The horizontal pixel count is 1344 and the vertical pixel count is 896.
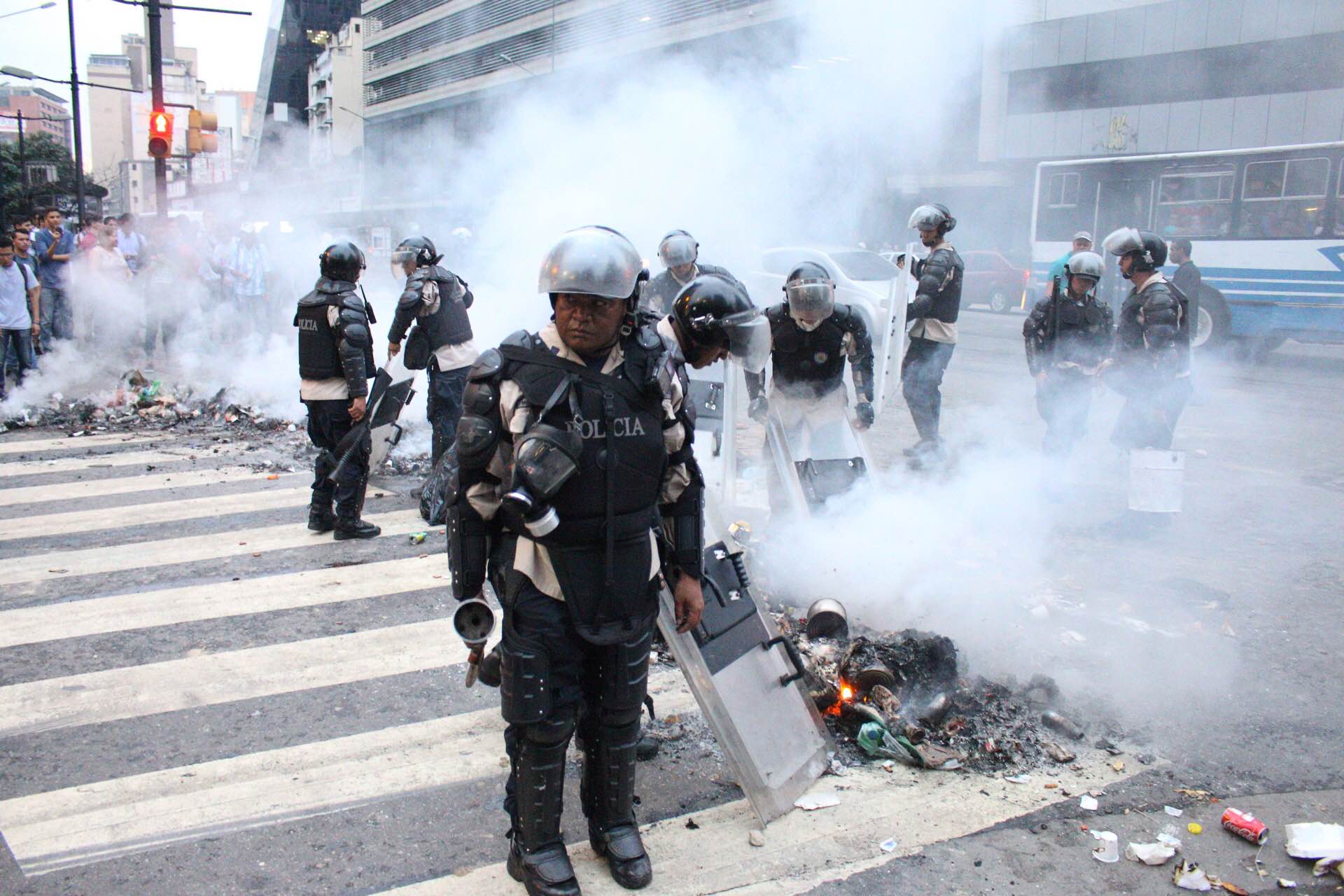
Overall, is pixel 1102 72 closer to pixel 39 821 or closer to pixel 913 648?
pixel 913 648

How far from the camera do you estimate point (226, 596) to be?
495 cm

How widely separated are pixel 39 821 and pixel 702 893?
6.32 feet

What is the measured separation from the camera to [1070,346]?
6.90m

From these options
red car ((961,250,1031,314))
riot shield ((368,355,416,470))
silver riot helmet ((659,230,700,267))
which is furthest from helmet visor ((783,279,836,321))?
red car ((961,250,1031,314))

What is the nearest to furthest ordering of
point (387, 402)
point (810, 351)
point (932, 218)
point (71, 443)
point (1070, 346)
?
point (810, 351), point (387, 402), point (1070, 346), point (932, 218), point (71, 443)

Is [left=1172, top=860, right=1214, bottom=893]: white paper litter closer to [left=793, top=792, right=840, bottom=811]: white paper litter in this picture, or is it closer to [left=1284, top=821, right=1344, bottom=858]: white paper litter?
[left=1284, top=821, right=1344, bottom=858]: white paper litter

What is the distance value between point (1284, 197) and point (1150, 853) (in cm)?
1355

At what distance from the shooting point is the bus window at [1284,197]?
1330 cm

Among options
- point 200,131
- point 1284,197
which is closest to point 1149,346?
point 1284,197

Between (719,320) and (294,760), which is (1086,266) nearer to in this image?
(719,320)

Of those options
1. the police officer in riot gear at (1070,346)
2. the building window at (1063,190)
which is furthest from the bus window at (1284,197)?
the police officer in riot gear at (1070,346)

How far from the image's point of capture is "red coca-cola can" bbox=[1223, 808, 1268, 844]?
9.39ft

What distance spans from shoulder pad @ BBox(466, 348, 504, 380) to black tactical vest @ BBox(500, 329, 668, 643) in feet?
0.07

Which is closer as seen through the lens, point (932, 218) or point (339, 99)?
point (932, 218)
